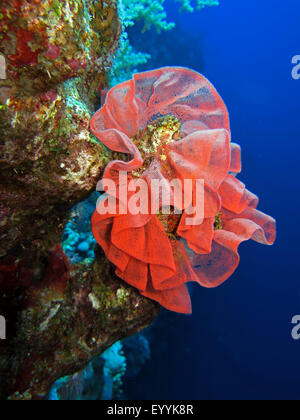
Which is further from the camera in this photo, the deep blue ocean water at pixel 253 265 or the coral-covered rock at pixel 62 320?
the deep blue ocean water at pixel 253 265

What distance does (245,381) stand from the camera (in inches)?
508

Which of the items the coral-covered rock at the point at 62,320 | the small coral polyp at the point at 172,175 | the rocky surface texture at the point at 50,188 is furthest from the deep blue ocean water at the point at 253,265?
the coral-covered rock at the point at 62,320

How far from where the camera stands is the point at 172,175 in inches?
69.8

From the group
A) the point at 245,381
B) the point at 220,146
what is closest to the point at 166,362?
the point at 245,381

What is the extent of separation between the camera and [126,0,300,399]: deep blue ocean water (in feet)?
41.1

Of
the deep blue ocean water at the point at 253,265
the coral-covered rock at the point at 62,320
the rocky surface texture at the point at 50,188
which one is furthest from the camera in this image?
the deep blue ocean water at the point at 253,265

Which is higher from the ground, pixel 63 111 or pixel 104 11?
pixel 104 11

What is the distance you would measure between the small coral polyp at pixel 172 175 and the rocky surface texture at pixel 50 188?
26 cm

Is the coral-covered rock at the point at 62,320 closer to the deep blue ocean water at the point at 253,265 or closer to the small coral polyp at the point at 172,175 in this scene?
the small coral polyp at the point at 172,175

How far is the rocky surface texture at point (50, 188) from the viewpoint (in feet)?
4.19

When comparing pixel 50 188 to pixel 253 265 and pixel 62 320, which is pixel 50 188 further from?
pixel 253 265

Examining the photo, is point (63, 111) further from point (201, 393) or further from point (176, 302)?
point (201, 393)

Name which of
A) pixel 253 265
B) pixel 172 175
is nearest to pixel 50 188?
pixel 172 175

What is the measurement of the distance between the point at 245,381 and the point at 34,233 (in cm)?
1544
